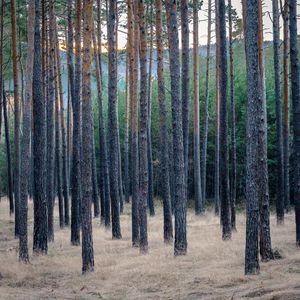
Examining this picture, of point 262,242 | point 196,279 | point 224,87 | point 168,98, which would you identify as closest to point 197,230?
point 224,87

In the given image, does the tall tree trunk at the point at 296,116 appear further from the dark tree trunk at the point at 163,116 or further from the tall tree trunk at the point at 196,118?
the tall tree trunk at the point at 196,118

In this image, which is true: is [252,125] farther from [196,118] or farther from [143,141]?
[196,118]

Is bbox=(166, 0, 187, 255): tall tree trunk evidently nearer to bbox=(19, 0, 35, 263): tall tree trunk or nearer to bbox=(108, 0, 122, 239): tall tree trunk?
bbox=(108, 0, 122, 239): tall tree trunk

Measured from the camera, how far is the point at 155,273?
10.6 m

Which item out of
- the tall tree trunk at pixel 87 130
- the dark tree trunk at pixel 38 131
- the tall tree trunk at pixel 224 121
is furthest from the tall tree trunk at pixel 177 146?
the dark tree trunk at pixel 38 131

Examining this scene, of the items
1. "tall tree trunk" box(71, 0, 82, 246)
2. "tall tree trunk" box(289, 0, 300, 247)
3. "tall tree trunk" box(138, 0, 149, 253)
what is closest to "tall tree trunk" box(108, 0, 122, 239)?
"tall tree trunk" box(71, 0, 82, 246)

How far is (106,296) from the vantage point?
29.9ft

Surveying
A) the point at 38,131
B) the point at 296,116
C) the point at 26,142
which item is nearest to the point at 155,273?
the point at 26,142

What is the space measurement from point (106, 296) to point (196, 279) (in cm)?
171

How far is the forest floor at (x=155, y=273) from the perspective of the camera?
332 inches

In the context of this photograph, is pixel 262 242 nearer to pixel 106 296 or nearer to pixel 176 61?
pixel 106 296

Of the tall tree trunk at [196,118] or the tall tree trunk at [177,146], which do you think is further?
the tall tree trunk at [196,118]

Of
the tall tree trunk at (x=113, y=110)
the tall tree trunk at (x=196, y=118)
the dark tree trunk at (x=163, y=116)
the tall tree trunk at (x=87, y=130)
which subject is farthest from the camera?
the tall tree trunk at (x=196, y=118)

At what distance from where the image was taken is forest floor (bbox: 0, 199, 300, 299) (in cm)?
843
